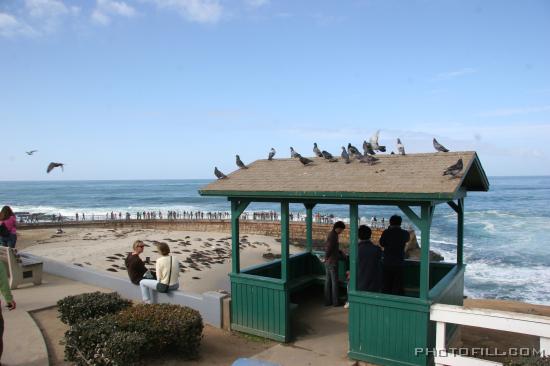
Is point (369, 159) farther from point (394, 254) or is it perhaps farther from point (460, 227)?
point (460, 227)

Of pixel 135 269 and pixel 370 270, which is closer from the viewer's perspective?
pixel 370 270

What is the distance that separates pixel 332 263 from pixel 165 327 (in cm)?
356

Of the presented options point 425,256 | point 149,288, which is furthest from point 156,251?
point 425,256

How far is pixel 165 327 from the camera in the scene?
238 inches

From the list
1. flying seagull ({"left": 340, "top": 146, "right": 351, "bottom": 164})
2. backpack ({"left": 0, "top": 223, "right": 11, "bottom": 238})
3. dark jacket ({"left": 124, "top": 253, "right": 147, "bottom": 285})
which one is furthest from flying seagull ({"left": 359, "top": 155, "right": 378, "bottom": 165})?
backpack ({"left": 0, "top": 223, "right": 11, "bottom": 238})

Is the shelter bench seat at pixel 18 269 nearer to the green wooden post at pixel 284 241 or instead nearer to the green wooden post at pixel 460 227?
the green wooden post at pixel 284 241

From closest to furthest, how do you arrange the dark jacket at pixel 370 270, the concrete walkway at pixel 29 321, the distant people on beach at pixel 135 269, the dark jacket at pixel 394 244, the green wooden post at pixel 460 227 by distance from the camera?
1. the concrete walkway at pixel 29 321
2. the dark jacket at pixel 370 270
3. the dark jacket at pixel 394 244
4. the green wooden post at pixel 460 227
5. the distant people on beach at pixel 135 269

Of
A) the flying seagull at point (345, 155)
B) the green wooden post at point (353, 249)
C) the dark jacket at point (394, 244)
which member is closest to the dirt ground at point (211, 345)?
the green wooden post at point (353, 249)

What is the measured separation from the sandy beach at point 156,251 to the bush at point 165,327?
24.4ft

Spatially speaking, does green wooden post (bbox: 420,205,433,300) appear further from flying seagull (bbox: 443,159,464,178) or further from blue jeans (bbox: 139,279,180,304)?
blue jeans (bbox: 139,279,180,304)

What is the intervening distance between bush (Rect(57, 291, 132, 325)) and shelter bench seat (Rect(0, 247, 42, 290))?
4116mm

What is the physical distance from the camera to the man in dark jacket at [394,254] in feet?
23.1

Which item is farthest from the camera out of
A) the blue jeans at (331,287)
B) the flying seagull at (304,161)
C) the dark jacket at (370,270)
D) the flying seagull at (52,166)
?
the flying seagull at (52,166)

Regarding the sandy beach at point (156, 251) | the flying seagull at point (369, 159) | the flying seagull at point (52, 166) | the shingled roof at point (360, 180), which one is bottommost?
the sandy beach at point (156, 251)
